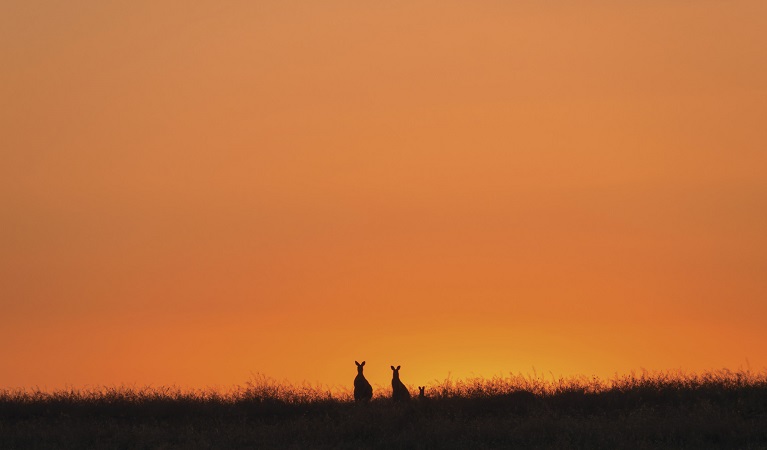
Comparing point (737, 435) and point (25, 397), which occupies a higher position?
point (25, 397)

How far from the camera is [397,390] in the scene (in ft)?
74.8

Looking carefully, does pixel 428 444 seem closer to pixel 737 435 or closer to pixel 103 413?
pixel 737 435

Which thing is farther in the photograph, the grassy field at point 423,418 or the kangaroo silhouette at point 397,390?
the kangaroo silhouette at point 397,390

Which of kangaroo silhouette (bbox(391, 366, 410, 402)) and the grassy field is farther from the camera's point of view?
kangaroo silhouette (bbox(391, 366, 410, 402))

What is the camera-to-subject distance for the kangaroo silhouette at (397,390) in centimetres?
2242

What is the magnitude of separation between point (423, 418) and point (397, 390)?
3.57 metres

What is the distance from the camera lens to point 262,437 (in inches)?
727

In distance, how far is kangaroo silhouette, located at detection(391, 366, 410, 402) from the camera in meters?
22.4

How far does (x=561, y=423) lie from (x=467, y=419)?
6.73ft

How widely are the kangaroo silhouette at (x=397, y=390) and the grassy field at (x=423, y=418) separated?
0.34m

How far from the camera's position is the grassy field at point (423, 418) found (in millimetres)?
17547

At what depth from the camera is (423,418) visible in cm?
1925

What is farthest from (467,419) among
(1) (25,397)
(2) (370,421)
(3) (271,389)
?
(1) (25,397)

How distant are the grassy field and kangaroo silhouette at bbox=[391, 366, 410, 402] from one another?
34cm
